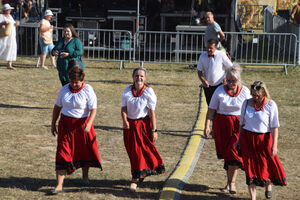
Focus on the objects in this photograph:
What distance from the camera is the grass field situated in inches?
269

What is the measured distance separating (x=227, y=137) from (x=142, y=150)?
1042 mm

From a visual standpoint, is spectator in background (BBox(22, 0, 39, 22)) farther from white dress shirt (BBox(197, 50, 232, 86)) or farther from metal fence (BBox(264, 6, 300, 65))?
white dress shirt (BBox(197, 50, 232, 86))

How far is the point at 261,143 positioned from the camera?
20.4 ft

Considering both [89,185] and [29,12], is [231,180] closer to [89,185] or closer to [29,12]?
[89,185]

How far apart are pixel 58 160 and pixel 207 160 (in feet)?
8.45

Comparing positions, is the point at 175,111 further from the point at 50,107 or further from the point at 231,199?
the point at 231,199

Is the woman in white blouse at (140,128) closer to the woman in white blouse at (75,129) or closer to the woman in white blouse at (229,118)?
the woman in white blouse at (75,129)

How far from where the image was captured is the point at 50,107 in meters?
11.6

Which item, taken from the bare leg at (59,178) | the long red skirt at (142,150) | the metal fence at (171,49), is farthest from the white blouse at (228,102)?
the metal fence at (171,49)

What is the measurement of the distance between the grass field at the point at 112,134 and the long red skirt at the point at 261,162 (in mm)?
622

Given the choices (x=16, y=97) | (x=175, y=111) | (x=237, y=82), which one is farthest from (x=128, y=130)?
(x=16, y=97)

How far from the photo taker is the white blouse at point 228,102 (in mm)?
6668

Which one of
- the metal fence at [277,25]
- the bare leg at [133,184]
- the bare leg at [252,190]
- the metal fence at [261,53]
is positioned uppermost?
Answer: the metal fence at [277,25]

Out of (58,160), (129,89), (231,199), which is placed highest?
(129,89)
